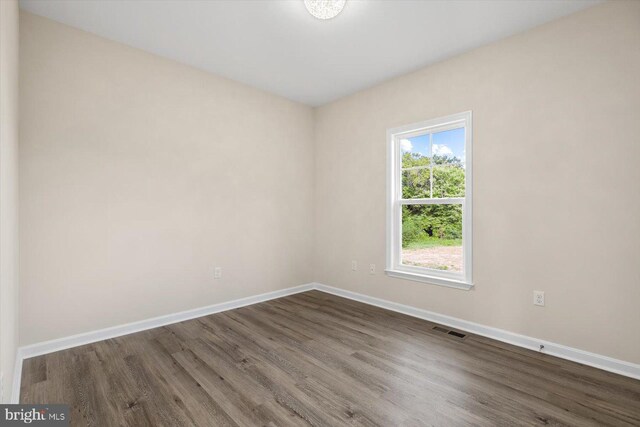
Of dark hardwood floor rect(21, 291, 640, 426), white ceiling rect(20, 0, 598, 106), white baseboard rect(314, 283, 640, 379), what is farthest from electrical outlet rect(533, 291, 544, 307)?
white ceiling rect(20, 0, 598, 106)

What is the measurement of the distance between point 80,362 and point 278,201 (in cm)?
259

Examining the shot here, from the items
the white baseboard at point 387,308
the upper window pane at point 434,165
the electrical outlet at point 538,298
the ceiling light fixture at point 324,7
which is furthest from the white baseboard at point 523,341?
the ceiling light fixture at point 324,7

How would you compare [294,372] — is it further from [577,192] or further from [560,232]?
[577,192]

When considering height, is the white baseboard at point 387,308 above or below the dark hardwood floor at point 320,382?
above

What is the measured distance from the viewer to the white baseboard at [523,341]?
2.23 m

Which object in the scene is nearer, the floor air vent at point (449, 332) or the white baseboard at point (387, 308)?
the white baseboard at point (387, 308)

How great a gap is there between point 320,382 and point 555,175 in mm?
2446

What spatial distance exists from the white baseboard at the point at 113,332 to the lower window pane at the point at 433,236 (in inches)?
75.4

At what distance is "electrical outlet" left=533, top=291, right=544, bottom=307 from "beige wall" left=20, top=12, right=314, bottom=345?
9.42 ft

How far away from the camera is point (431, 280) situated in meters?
3.28

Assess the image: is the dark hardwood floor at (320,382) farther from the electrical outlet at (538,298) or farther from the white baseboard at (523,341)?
the electrical outlet at (538,298)

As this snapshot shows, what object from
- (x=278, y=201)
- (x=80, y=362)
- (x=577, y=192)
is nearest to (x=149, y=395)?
(x=80, y=362)

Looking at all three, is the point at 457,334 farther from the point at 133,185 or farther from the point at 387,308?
the point at 133,185

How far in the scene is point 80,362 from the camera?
233 centimetres
